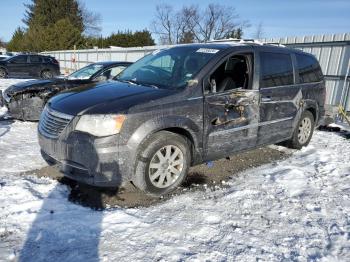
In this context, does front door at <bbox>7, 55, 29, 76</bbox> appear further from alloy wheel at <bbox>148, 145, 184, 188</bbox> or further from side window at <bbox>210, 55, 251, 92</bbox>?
alloy wheel at <bbox>148, 145, 184, 188</bbox>

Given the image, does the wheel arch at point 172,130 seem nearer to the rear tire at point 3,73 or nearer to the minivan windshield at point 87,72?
the minivan windshield at point 87,72

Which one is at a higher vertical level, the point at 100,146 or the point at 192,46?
the point at 192,46

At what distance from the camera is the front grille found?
13.4 feet

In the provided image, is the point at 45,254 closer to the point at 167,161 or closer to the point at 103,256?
the point at 103,256

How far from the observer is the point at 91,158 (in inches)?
152

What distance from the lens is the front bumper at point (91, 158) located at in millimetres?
3836

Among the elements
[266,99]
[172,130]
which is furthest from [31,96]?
[266,99]

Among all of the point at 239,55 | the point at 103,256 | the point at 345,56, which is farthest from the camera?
the point at 345,56

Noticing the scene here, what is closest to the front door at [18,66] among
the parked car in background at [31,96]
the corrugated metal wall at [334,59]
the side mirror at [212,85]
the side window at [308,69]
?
the parked car in background at [31,96]

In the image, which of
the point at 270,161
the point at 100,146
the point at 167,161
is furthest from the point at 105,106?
the point at 270,161

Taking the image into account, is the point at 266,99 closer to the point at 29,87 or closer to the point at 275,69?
the point at 275,69

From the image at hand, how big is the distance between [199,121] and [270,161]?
83.9 inches

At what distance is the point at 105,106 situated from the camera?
399 cm

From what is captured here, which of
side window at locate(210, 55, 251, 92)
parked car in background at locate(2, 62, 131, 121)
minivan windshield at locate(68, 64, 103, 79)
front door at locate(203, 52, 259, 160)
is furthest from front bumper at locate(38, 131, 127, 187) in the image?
minivan windshield at locate(68, 64, 103, 79)
